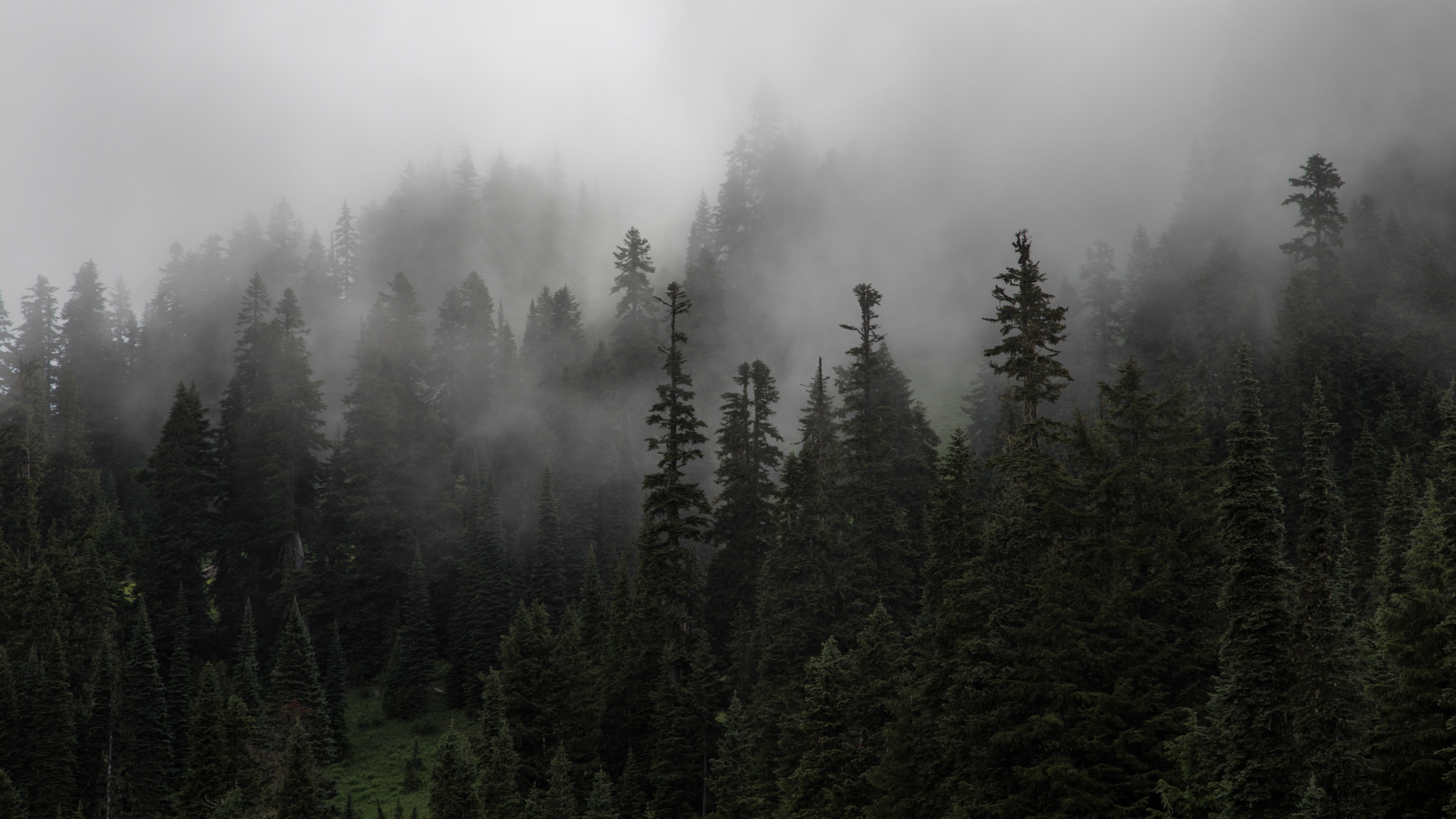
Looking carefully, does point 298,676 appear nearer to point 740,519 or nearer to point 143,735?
point 143,735

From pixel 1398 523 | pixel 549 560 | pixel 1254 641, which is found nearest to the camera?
pixel 1254 641

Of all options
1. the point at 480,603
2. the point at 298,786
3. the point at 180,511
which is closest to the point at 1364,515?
the point at 480,603

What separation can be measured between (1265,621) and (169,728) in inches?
2746

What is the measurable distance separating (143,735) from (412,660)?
17921 millimetres

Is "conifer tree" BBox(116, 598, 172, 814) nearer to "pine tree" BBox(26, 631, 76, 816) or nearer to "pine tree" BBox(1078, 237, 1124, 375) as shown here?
"pine tree" BBox(26, 631, 76, 816)

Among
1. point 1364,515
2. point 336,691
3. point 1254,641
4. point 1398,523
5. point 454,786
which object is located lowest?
point 454,786

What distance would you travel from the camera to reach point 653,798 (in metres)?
47.2

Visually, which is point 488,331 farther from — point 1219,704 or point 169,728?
point 1219,704

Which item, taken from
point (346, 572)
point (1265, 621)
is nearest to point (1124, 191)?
point (346, 572)

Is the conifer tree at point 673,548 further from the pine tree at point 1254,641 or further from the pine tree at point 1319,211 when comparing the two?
the pine tree at point 1319,211

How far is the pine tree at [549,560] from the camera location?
75.7 meters

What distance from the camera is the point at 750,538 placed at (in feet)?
190

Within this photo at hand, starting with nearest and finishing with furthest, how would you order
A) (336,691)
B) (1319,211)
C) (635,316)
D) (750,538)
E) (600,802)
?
1. (600,802)
2. (750,538)
3. (336,691)
4. (1319,211)
5. (635,316)

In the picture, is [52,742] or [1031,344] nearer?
[1031,344]
